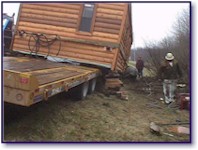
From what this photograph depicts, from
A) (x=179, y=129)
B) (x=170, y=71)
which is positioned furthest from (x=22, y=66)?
(x=170, y=71)

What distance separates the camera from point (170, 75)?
10.8m

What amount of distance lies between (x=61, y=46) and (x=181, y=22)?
405cm

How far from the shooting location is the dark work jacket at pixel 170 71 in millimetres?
10664

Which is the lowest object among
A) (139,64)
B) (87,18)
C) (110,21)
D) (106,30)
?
(139,64)

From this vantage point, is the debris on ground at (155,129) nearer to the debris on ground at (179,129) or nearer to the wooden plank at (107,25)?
the debris on ground at (179,129)

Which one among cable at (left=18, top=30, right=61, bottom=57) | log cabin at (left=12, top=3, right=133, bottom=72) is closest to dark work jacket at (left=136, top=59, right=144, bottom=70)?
log cabin at (left=12, top=3, right=133, bottom=72)

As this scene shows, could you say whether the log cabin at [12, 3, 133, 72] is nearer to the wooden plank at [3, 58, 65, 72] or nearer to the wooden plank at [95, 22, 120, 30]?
the wooden plank at [95, 22, 120, 30]

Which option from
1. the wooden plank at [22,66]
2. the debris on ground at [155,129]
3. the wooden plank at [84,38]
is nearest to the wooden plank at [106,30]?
the wooden plank at [84,38]

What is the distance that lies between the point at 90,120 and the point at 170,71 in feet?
14.7

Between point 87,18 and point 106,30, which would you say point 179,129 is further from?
point 87,18

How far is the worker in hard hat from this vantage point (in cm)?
1067

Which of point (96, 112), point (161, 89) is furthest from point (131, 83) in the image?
point (96, 112)

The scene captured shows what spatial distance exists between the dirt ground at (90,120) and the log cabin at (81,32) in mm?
1589

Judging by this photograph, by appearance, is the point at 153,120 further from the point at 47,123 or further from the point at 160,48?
the point at 160,48
